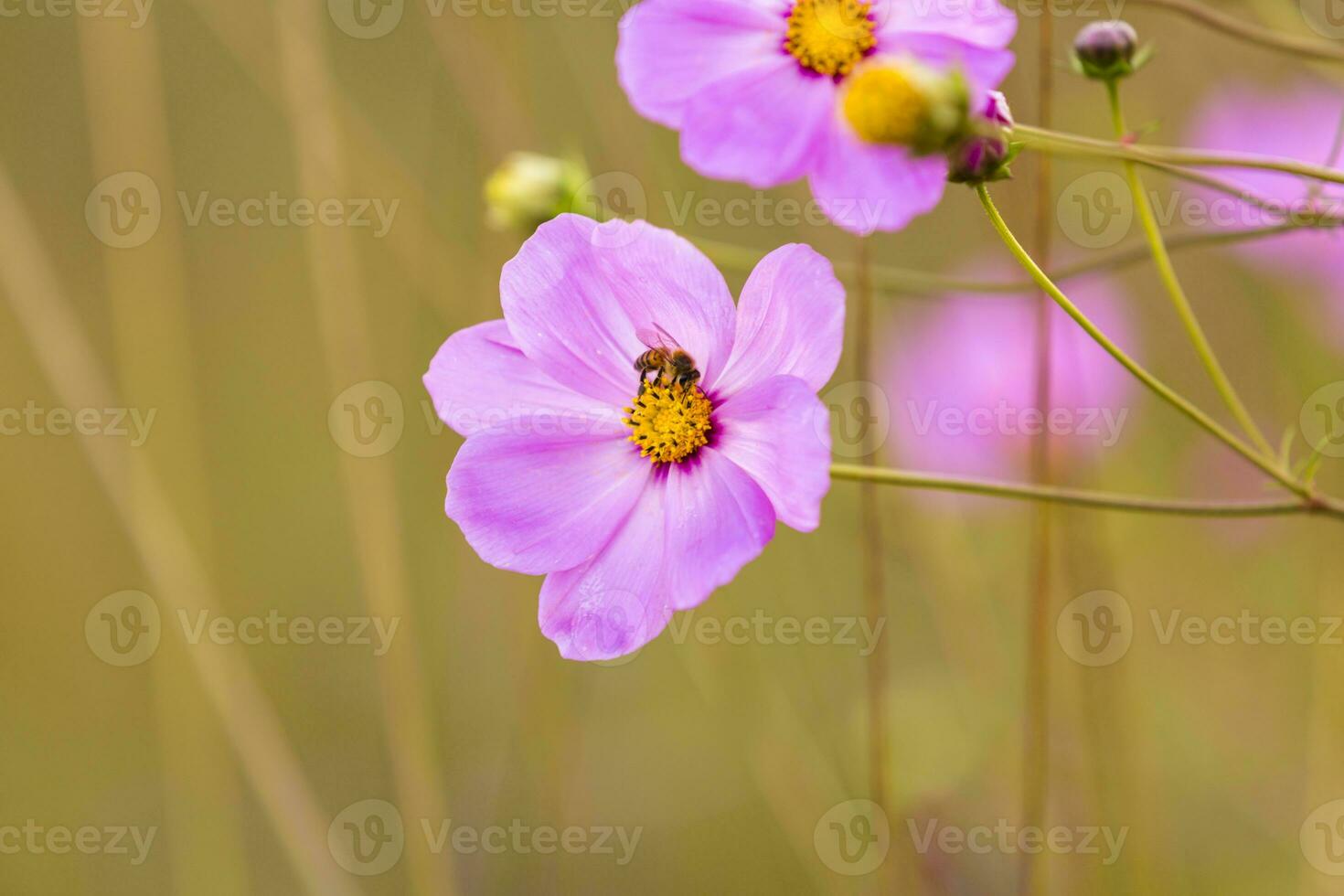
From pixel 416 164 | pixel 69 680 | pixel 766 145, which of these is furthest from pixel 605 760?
pixel 766 145

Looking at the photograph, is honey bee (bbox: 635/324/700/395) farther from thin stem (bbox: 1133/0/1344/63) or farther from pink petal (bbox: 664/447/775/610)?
thin stem (bbox: 1133/0/1344/63)

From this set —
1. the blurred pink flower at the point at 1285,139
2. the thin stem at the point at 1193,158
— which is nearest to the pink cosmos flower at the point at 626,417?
the thin stem at the point at 1193,158

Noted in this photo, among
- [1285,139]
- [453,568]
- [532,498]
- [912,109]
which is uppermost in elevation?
[1285,139]

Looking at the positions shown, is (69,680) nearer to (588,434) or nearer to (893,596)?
(893,596)

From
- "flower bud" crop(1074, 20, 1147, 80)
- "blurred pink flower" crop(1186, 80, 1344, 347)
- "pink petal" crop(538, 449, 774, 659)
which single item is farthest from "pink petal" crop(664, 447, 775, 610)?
"blurred pink flower" crop(1186, 80, 1344, 347)

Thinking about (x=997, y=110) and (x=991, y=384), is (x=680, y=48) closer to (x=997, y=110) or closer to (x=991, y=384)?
(x=997, y=110)

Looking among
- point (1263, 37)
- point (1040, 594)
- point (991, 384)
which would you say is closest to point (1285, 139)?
point (991, 384)
